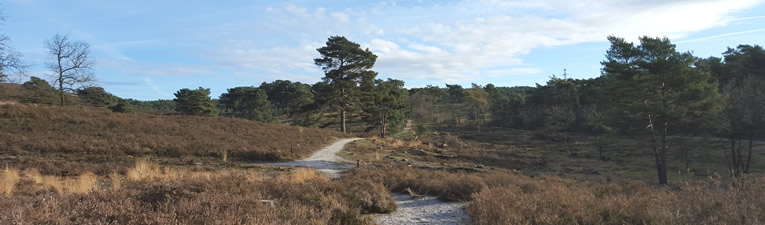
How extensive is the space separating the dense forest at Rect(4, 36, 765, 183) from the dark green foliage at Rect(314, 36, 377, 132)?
4.5 inches

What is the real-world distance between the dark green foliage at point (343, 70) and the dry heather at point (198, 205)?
32.1 metres

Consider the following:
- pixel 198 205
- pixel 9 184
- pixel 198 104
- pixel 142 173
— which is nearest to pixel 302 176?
→ pixel 142 173

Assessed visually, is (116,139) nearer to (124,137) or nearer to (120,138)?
(120,138)

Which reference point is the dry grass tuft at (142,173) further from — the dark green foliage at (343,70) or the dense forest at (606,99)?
the dark green foliage at (343,70)

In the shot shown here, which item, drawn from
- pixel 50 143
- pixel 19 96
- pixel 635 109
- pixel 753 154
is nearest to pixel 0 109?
pixel 50 143

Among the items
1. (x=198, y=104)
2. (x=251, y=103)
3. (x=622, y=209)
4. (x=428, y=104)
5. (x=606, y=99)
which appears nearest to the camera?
(x=622, y=209)

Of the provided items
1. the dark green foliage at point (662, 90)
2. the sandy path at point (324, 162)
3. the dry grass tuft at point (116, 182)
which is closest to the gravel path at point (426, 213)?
the dry grass tuft at point (116, 182)

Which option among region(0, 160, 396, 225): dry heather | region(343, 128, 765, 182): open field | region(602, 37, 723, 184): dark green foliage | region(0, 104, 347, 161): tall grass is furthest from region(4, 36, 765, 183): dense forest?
region(0, 104, 347, 161): tall grass

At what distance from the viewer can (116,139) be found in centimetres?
2088

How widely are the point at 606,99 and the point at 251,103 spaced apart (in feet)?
197

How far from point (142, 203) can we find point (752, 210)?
9.29 meters

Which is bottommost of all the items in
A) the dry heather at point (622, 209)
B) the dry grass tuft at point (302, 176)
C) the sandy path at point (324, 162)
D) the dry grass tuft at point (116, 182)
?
the sandy path at point (324, 162)

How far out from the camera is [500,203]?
6.77 metres

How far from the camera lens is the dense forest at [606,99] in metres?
23.7
